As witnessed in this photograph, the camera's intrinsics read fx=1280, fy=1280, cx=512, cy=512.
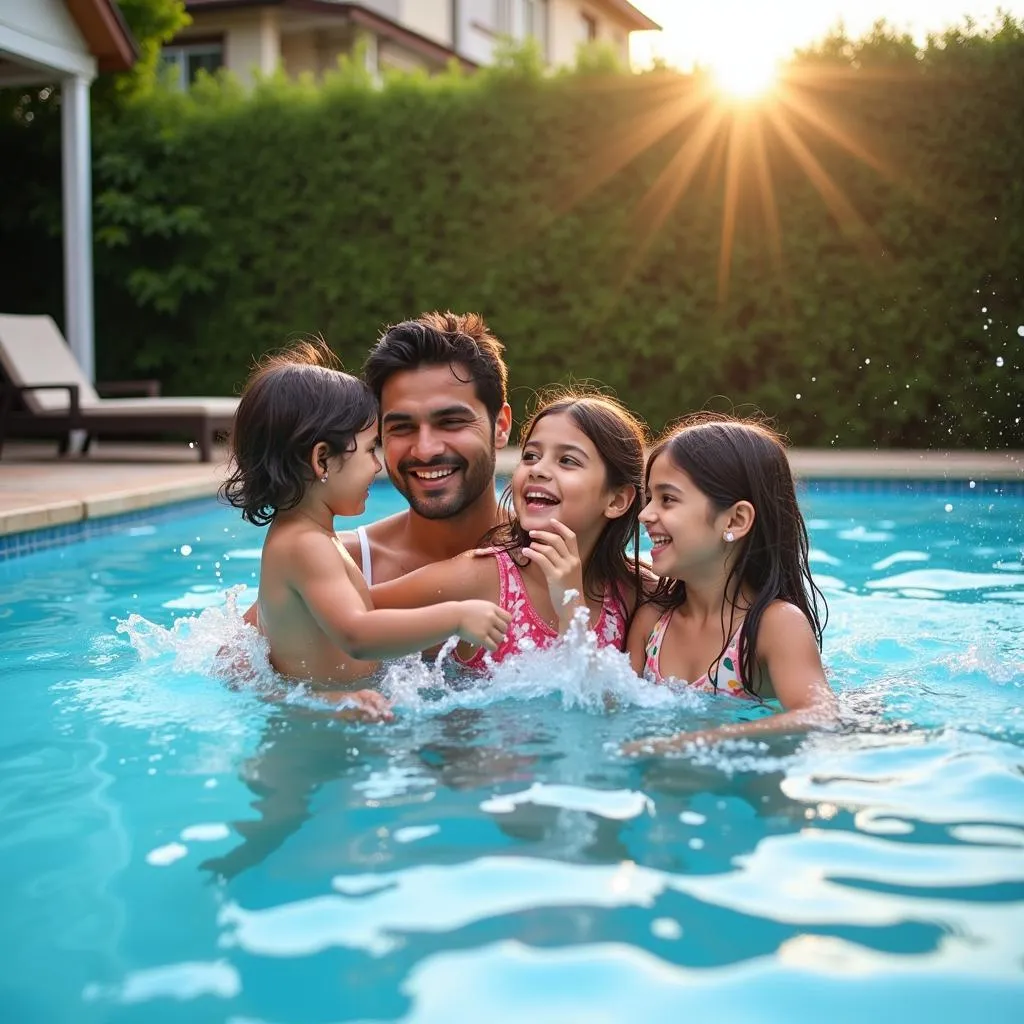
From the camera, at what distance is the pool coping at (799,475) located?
7.15 meters

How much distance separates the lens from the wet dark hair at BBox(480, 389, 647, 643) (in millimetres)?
3789

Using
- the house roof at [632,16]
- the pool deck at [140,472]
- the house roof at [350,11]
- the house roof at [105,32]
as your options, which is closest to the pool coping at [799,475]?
the pool deck at [140,472]

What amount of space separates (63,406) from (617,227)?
553cm

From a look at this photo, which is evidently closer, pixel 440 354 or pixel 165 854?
pixel 165 854

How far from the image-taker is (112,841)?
288 cm

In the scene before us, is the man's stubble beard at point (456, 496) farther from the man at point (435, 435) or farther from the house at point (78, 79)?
the house at point (78, 79)

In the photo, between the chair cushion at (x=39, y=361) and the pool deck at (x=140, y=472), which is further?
the chair cushion at (x=39, y=361)

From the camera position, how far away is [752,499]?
3688 mm

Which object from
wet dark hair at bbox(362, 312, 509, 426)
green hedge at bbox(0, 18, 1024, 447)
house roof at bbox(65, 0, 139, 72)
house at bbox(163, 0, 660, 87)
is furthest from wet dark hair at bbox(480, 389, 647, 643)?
house at bbox(163, 0, 660, 87)

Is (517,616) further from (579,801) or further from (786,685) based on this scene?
(579,801)

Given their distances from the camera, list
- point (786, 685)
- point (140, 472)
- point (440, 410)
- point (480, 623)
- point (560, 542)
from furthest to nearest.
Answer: point (140, 472) → point (440, 410) → point (560, 542) → point (786, 685) → point (480, 623)

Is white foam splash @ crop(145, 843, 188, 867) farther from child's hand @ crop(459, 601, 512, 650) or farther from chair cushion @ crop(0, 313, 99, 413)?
chair cushion @ crop(0, 313, 99, 413)

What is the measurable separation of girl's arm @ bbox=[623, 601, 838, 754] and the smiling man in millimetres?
1092

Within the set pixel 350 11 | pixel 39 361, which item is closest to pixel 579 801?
pixel 39 361
